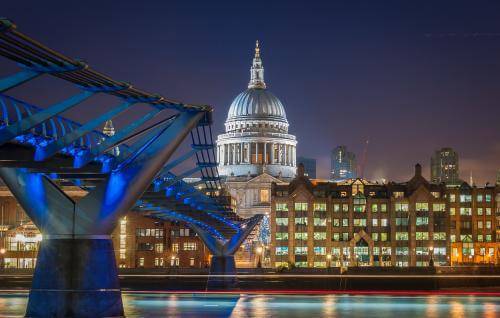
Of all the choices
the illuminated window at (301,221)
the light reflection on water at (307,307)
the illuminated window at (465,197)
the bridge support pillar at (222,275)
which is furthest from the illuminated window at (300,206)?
the light reflection on water at (307,307)

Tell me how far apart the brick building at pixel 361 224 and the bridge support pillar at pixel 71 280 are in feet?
373

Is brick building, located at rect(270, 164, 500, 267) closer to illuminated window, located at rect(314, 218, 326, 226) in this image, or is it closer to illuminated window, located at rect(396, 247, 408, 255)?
illuminated window, located at rect(396, 247, 408, 255)

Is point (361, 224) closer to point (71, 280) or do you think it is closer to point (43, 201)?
point (71, 280)

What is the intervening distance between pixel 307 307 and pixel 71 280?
80.9 feet

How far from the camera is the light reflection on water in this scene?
5497 centimetres

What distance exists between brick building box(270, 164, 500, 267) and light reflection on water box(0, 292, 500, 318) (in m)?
79.3

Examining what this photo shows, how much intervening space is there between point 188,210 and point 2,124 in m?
38.5

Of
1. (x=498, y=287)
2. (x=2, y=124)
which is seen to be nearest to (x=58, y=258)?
(x=2, y=124)

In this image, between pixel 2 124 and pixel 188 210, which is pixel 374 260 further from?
pixel 2 124

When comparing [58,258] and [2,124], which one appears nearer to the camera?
[2,124]

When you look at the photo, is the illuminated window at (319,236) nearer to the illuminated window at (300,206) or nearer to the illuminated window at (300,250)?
the illuminated window at (300,250)

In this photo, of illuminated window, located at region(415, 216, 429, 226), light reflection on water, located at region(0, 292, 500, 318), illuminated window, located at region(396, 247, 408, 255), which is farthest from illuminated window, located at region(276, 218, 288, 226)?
light reflection on water, located at region(0, 292, 500, 318)

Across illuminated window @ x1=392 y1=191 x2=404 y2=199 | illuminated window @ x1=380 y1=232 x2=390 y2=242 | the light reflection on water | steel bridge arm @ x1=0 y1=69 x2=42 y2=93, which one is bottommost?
the light reflection on water

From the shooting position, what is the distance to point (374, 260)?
509ft
